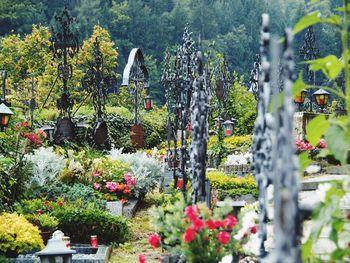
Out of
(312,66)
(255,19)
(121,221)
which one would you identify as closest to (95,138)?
(121,221)

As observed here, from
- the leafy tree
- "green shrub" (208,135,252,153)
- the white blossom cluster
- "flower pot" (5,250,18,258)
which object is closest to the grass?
"flower pot" (5,250,18,258)

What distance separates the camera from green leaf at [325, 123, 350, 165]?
2.70m

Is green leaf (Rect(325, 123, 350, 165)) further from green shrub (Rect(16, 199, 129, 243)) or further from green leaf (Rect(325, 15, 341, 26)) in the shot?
green shrub (Rect(16, 199, 129, 243))

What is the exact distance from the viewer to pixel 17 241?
26.3 ft

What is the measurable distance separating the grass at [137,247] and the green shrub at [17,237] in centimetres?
114

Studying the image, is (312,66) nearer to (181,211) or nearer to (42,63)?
(181,211)

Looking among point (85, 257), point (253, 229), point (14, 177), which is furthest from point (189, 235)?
point (14, 177)

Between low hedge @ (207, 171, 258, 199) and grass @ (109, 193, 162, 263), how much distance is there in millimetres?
1494

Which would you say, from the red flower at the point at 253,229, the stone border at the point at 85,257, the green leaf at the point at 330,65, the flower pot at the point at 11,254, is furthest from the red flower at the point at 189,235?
the flower pot at the point at 11,254

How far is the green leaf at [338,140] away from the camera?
270cm

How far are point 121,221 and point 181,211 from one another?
5181 millimetres

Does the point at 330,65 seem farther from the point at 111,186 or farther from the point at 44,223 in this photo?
the point at 111,186

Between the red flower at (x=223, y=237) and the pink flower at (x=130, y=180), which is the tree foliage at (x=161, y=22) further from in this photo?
the red flower at (x=223, y=237)

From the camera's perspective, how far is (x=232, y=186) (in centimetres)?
1241
